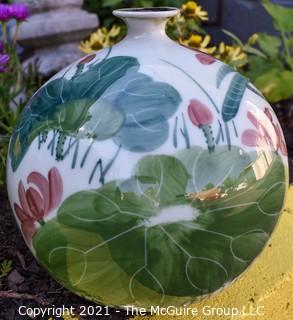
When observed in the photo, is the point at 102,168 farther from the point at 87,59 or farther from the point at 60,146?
the point at 87,59

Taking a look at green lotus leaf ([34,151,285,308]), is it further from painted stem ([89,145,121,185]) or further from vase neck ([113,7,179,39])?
vase neck ([113,7,179,39])

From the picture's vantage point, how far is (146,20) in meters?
1.43

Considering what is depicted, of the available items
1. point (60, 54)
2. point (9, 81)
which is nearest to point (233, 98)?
point (9, 81)

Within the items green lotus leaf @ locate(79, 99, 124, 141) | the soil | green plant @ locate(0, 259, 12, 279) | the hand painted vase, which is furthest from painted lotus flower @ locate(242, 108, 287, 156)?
green plant @ locate(0, 259, 12, 279)

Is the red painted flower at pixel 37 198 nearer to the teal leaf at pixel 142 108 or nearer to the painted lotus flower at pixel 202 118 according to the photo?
the teal leaf at pixel 142 108

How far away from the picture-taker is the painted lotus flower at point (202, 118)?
127 centimetres

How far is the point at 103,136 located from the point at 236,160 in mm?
297

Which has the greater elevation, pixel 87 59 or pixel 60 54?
pixel 87 59

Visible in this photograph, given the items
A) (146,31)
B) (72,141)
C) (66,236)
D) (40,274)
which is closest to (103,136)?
(72,141)

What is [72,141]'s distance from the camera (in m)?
1.28

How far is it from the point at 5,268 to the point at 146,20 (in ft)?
A: 2.98

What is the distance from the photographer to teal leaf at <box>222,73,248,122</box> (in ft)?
4.33

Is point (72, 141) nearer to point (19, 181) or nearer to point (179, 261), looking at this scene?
point (19, 181)

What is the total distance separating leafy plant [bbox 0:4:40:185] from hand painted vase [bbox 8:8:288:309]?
0.85 metres
